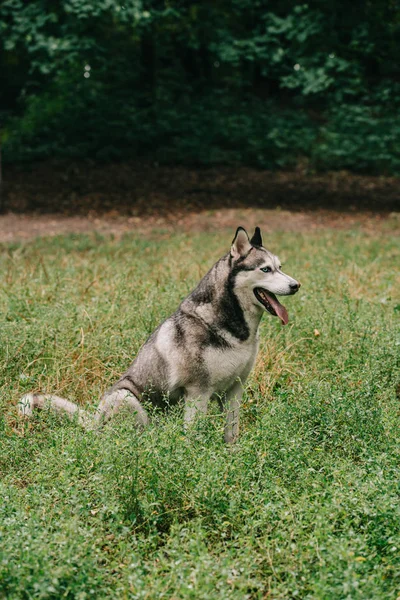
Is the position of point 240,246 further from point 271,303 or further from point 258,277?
point 271,303

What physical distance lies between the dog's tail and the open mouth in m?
1.07

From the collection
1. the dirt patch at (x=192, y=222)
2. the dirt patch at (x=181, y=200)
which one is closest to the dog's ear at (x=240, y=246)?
the dirt patch at (x=192, y=222)

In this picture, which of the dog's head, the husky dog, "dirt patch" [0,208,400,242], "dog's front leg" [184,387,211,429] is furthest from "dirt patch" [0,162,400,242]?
"dog's front leg" [184,387,211,429]

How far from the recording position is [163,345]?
16.0 ft

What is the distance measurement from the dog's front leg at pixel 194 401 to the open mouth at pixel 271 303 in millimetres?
689

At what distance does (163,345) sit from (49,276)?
3649 mm

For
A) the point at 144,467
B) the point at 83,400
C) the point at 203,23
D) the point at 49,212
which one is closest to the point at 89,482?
the point at 144,467

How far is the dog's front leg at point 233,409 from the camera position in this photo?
469 cm

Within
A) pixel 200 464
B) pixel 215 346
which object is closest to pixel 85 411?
pixel 215 346

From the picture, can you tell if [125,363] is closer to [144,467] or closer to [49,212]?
[144,467]

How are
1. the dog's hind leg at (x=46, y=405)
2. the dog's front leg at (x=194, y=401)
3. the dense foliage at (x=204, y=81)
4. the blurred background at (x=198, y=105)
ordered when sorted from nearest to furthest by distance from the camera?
the dog's front leg at (x=194, y=401) → the dog's hind leg at (x=46, y=405) → the dense foliage at (x=204, y=81) → the blurred background at (x=198, y=105)

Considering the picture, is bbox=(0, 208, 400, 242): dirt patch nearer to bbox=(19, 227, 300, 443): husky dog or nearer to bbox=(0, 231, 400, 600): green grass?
bbox=(0, 231, 400, 600): green grass

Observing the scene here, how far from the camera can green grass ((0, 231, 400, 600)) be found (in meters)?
3.18

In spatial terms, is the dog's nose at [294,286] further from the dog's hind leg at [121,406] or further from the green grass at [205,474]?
the dog's hind leg at [121,406]
